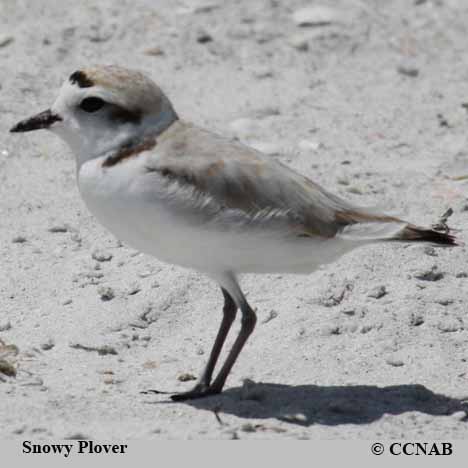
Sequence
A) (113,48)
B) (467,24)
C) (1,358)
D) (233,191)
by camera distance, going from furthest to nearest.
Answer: (467,24), (113,48), (1,358), (233,191)

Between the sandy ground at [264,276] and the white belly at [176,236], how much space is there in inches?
22.8

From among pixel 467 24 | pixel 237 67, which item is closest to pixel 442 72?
pixel 467 24

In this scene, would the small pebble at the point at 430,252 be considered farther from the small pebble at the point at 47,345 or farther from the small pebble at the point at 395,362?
the small pebble at the point at 47,345

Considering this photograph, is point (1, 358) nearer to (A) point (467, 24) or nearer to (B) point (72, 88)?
(B) point (72, 88)

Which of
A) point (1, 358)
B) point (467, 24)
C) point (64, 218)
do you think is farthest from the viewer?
point (467, 24)

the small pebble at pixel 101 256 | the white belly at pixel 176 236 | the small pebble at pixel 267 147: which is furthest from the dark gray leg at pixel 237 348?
the small pebble at pixel 267 147

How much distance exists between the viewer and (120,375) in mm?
5031

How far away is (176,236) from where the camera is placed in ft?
14.8

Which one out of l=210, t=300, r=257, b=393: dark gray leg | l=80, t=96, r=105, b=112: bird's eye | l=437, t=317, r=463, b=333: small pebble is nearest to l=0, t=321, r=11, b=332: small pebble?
Answer: l=210, t=300, r=257, b=393: dark gray leg

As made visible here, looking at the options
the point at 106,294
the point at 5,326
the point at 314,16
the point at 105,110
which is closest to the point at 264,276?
the point at 106,294

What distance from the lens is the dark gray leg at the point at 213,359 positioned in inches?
190

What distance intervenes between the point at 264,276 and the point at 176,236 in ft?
4.65

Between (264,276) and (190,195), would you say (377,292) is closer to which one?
(264,276)

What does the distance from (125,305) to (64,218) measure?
1032mm
